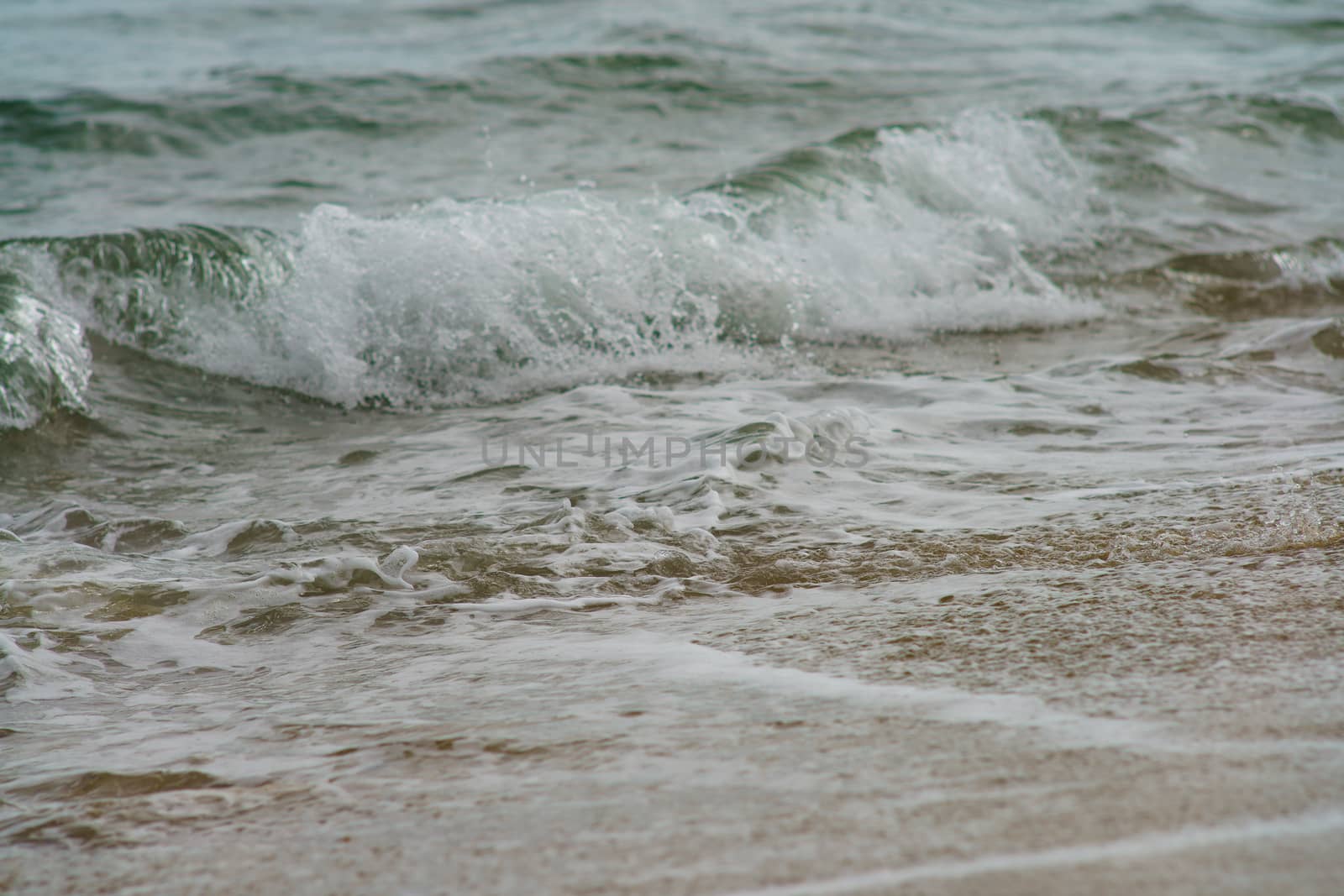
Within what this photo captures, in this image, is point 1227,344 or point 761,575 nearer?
point 761,575

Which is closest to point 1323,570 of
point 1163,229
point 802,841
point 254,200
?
point 802,841

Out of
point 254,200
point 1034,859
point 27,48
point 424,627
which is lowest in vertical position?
point 424,627

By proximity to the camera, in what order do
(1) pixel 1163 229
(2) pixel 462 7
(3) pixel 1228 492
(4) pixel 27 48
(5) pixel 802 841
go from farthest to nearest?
(2) pixel 462 7, (4) pixel 27 48, (1) pixel 1163 229, (3) pixel 1228 492, (5) pixel 802 841

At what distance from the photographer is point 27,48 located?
11.7m

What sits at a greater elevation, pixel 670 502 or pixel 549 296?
pixel 549 296

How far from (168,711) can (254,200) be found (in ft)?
18.4

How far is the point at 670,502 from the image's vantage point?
312 centimetres

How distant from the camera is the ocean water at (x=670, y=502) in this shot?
61.2 inches

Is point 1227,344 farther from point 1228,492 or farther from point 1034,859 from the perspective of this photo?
point 1034,859

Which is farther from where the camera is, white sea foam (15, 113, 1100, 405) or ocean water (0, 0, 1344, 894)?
white sea foam (15, 113, 1100, 405)

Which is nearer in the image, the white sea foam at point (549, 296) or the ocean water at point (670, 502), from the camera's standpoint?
the ocean water at point (670, 502)

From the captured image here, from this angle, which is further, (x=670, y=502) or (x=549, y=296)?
A: (x=549, y=296)

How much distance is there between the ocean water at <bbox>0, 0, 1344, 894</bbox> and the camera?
5.10 feet

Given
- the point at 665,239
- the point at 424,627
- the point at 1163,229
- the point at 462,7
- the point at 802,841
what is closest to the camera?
the point at 802,841
